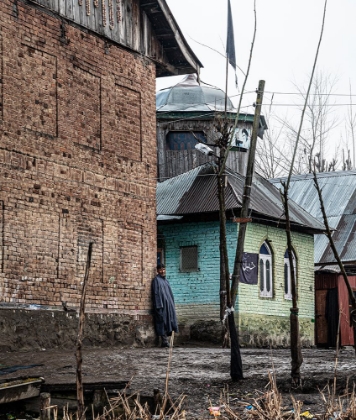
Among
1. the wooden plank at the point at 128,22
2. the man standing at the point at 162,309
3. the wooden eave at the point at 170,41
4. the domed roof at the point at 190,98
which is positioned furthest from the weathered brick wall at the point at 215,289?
the domed roof at the point at 190,98

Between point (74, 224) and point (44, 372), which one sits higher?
point (74, 224)

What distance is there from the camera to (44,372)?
12.4 meters

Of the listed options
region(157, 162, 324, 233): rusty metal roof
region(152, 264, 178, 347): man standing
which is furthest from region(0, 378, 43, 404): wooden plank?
region(157, 162, 324, 233): rusty metal roof

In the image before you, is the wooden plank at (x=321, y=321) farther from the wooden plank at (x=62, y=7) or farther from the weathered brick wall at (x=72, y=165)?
the wooden plank at (x=62, y=7)

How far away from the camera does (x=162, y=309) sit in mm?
19219

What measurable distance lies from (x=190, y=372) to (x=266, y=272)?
11.2 meters

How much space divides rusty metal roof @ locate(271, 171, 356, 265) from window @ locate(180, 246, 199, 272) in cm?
650

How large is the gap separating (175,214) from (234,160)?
7744 millimetres

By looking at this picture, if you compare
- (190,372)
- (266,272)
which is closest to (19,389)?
(190,372)

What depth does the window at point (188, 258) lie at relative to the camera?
23.8 meters

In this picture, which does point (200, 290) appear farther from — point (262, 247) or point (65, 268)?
point (65, 268)

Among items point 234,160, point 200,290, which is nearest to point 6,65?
point 200,290

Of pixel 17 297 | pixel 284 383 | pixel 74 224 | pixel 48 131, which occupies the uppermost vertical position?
pixel 48 131

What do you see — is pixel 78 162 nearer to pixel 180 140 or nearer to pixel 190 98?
pixel 180 140
